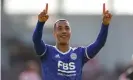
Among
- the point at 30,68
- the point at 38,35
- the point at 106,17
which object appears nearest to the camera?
the point at 38,35

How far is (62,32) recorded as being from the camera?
9.47 m

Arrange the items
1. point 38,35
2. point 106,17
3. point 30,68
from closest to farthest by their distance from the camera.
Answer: point 38,35, point 106,17, point 30,68

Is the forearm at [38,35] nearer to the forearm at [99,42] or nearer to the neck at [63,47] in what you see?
the neck at [63,47]

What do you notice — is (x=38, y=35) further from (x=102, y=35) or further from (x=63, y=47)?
(x=102, y=35)

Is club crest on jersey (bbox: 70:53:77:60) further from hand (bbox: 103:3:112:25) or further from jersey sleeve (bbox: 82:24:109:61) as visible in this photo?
hand (bbox: 103:3:112:25)

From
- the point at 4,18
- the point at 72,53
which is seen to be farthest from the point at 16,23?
the point at 72,53

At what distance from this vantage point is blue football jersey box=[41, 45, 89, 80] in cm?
944

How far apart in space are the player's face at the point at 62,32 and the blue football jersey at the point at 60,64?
146 mm

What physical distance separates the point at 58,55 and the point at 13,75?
25.0 feet

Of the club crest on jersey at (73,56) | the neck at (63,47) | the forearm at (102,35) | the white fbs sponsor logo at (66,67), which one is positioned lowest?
the white fbs sponsor logo at (66,67)

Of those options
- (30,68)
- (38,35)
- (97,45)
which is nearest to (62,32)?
(38,35)

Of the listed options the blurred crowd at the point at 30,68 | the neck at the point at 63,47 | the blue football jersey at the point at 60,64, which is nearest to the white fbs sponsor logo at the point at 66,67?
the blue football jersey at the point at 60,64

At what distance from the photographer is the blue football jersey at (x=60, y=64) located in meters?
9.44

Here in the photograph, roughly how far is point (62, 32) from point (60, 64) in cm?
34
